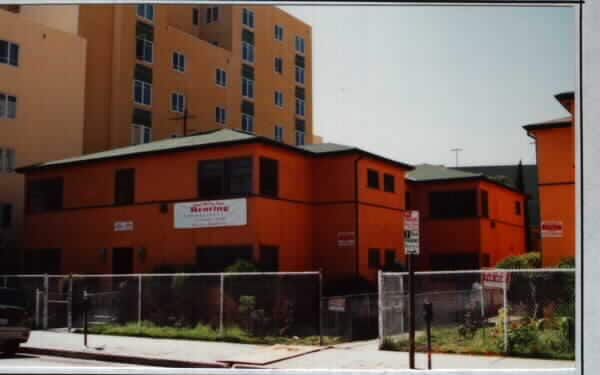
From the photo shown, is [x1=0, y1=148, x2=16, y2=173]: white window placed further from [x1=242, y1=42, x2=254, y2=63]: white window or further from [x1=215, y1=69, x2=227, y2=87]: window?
[x1=242, y1=42, x2=254, y2=63]: white window

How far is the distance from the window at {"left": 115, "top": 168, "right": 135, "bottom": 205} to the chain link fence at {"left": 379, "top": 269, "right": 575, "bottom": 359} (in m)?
13.6

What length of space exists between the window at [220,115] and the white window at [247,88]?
1.42 m

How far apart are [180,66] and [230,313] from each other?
23.4 metres

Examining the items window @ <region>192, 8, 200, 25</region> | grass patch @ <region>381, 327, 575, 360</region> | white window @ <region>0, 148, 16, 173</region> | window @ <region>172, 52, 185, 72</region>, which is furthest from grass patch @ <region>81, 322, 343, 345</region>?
window @ <region>192, 8, 200, 25</region>

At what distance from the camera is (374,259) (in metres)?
30.3

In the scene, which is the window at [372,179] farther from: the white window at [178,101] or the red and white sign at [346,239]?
the white window at [178,101]

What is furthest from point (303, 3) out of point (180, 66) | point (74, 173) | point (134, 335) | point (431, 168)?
point (180, 66)

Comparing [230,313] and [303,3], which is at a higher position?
[303,3]

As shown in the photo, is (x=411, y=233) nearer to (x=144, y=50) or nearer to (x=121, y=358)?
(x=121, y=358)

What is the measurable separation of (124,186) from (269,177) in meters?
6.28

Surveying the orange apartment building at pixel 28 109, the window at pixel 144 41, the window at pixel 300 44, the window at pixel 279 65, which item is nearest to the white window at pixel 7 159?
the orange apartment building at pixel 28 109

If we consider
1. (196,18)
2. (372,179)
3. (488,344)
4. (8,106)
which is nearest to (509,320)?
(488,344)

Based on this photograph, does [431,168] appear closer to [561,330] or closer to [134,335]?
[134,335]

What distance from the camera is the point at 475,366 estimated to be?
1425cm
